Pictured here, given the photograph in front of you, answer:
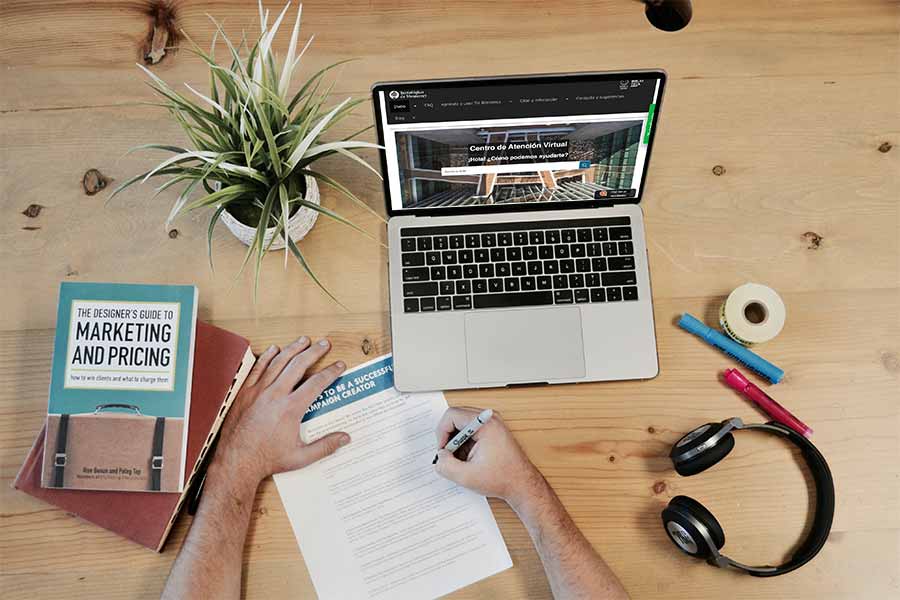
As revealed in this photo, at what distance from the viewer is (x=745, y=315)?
97cm

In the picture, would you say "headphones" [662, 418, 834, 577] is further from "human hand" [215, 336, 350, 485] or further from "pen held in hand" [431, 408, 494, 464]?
"human hand" [215, 336, 350, 485]

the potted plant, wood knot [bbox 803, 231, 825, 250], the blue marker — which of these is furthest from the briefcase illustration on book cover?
wood knot [bbox 803, 231, 825, 250]

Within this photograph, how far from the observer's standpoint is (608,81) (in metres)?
0.85

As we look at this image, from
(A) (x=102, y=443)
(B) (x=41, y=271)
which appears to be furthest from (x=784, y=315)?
(B) (x=41, y=271)

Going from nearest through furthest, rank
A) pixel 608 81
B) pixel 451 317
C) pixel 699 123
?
1. pixel 608 81
2. pixel 451 317
3. pixel 699 123

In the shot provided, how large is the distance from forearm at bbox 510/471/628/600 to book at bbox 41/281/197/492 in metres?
0.44

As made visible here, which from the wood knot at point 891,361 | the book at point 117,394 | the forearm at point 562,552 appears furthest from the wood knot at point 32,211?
the wood knot at point 891,361

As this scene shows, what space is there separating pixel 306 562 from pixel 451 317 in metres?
0.37

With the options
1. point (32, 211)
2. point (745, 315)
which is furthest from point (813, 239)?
point (32, 211)

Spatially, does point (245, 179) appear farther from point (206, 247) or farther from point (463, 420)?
point (463, 420)

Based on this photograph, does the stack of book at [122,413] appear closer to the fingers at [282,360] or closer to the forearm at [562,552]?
the fingers at [282,360]

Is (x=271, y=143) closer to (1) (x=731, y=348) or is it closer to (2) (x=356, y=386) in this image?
(2) (x=356, y=386)

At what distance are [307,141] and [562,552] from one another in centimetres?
59

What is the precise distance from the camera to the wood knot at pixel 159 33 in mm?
1093
